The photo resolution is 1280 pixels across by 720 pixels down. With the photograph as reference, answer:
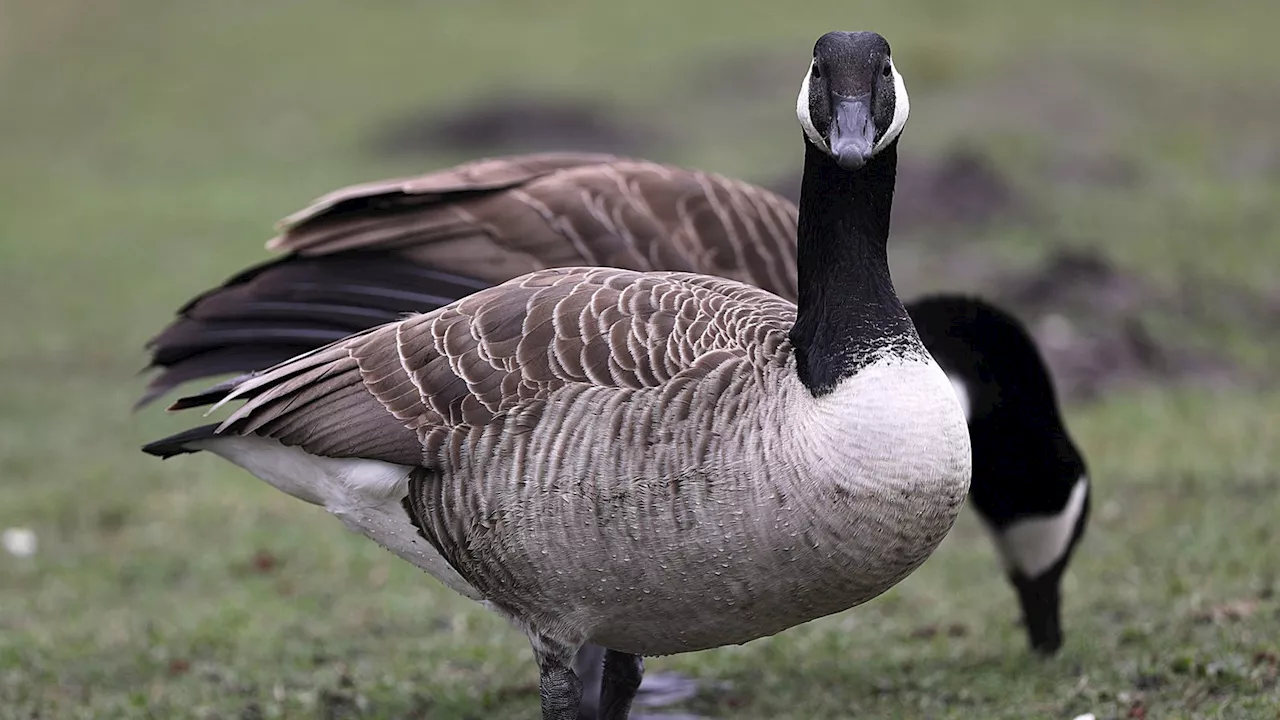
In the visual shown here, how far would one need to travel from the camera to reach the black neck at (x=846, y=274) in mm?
3984

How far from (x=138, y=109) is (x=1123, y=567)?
15.6 meters

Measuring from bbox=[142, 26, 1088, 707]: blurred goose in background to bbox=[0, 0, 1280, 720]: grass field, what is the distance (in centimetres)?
57

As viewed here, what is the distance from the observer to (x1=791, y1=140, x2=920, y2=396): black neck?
3.98 m

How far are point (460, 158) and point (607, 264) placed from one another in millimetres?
11177

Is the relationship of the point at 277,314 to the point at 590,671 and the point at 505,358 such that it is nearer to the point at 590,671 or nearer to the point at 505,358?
the point at 505,358

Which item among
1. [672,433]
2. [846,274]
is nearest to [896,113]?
[846,274]

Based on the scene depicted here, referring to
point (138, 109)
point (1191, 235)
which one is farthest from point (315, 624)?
point (138, 109)

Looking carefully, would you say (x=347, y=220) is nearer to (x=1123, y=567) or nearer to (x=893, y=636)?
(x=893, y=636)

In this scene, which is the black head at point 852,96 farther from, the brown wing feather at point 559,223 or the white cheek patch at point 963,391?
the white cheek patch at point 963,391

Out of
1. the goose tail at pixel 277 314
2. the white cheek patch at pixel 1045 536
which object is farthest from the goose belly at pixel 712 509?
the white cheek patch at pixel 1045 536

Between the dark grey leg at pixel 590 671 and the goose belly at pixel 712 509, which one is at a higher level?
the goose belly at pixel 712 509

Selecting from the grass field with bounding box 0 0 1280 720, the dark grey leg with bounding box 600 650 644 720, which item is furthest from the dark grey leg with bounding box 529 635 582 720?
the grass field with bounding box 0 0 1280 720

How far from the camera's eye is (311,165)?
671 inches

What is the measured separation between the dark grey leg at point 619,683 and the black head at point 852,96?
1.79 meters
